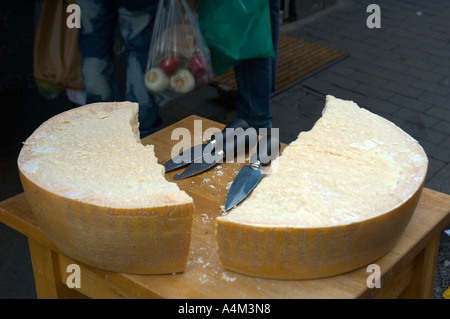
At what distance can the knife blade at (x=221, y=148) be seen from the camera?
2.14 meters

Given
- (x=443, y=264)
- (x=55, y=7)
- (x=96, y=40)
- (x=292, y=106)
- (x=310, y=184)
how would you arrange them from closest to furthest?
(x=310, y=184), (x=443, y=264), (x=96, y=40), (x=55, y=7), (x=292, y=106)

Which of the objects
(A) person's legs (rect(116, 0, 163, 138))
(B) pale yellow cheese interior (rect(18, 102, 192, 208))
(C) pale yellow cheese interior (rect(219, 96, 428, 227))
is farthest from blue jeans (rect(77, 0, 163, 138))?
(C) pale yellow cheese interior (rect(219, 96, 428, 227))

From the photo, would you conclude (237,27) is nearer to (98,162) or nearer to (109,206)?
(98,162)

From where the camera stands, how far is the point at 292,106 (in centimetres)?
436

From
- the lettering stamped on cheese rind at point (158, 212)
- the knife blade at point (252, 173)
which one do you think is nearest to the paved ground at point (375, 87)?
the knife blade at point (252, 173)

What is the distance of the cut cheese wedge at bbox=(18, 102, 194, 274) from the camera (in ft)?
5.14

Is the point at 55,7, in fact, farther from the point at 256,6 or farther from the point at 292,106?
the point at 292,106

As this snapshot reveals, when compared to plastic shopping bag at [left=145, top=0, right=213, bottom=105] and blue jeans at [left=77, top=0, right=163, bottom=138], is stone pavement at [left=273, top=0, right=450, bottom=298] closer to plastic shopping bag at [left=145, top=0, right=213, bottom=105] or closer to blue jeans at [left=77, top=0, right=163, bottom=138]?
plastic shopping bag at [left=145, top=0, right=213, bottom=105]

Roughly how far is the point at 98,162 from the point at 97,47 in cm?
145

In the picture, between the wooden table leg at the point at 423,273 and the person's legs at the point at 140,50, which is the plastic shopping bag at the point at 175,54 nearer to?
the person's legs at the point at 140,50

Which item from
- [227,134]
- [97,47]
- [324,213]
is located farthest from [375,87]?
[324,213]

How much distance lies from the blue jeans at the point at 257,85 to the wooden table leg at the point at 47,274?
5.64 feet
